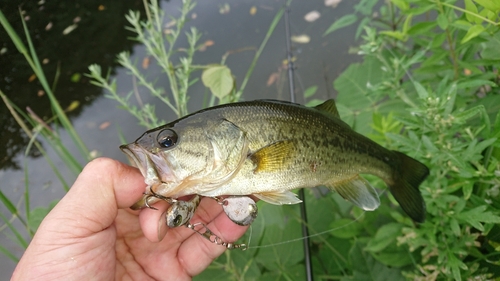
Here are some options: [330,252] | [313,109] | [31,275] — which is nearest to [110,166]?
[31,275]

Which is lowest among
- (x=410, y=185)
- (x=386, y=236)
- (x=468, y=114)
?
(x=386, y=236)

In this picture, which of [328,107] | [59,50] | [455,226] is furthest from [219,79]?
[59,50]

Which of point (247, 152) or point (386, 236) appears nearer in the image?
point (247, 152)

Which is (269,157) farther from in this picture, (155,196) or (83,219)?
(83,219)

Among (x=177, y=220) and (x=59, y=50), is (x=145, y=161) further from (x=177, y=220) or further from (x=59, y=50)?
(x=59, y=50)

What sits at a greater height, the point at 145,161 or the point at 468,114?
the point at 145,161

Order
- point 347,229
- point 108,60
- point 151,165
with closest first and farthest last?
point 151,165, point 347,229, point 108,60

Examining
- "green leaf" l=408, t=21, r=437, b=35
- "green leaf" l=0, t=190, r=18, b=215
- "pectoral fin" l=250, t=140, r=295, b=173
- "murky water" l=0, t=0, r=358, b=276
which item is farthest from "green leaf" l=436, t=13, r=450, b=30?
"green leaf" l=0, t=190, r=18, b=215

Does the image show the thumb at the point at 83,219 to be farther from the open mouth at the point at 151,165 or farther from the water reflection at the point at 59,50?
the water reflection at the point at 59,50

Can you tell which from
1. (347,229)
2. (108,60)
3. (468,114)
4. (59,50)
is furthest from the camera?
(59,50)
